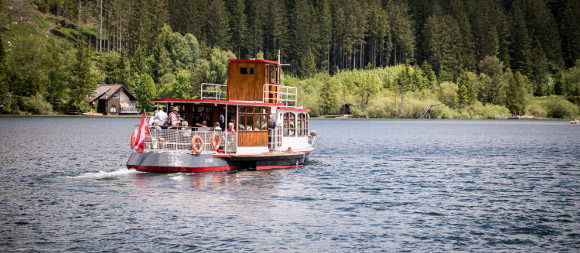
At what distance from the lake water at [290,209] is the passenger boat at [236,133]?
0.92 meters

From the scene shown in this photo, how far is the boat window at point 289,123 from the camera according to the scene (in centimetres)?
3822

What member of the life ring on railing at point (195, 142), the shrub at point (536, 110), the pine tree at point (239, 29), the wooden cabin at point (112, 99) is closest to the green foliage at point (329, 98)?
the pine tree at point (239, 29)

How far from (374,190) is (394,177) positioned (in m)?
6.67

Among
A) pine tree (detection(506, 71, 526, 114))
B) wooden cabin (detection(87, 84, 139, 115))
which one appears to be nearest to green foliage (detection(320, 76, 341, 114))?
wooden cabin (detection(87, 84, 139, 115))

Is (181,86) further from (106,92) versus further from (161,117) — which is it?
(161,117)

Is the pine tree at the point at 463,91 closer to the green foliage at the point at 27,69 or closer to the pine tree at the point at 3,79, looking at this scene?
the green foliage at the point at 27,69

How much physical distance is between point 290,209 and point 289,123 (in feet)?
46.1

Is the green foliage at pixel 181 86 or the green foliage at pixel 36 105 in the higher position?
the green foliage at pixel 181 86

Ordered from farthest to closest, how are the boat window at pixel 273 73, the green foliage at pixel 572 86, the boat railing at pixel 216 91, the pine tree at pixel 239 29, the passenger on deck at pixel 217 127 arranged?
the pine tree at pixel 239 29, the green foliage at pixel 572 86, the boat window at pixel 273 73, the boat railing at pixel 216 91, the passenger on deck at pixel 217 127

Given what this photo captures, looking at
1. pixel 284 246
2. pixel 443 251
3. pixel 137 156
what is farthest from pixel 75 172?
pixel 443 251

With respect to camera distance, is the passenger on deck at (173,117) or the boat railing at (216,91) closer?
the passenger on deck at (173,117)

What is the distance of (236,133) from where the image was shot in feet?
111

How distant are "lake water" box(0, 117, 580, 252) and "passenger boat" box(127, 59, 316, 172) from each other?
92 centimetres

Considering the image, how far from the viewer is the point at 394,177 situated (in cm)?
3750
